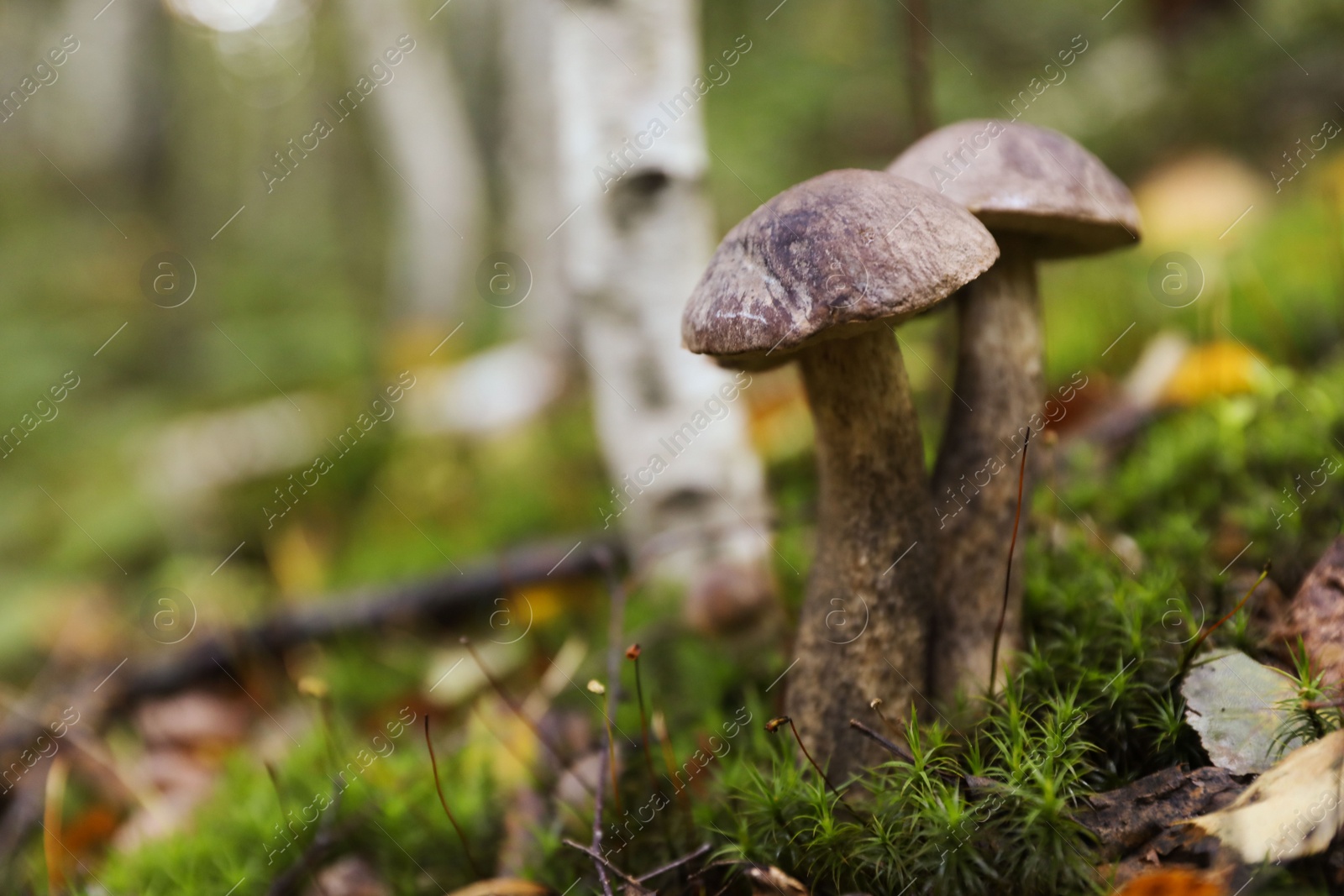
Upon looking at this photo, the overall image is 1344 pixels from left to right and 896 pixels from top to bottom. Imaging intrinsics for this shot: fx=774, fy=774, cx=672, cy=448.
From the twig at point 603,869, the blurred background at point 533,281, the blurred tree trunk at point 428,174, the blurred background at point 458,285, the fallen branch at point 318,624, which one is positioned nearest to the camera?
the twig at point 603,869

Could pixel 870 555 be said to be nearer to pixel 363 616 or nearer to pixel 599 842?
pixel 599 842

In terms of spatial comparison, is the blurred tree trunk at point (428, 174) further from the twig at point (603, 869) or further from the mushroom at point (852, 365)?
the twig at point (603, 869)

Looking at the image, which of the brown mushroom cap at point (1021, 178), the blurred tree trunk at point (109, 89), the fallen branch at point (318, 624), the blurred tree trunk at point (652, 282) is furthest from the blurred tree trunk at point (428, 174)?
the brown mushroom cap at point (1021, 178)

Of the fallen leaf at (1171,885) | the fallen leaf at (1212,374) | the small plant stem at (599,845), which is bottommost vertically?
the fallen leaf at (1212,374)

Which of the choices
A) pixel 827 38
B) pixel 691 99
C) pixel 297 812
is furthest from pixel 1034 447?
pixel 827 38

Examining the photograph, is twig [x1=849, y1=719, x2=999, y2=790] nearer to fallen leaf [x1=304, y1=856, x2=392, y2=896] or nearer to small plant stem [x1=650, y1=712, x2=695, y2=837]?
small plant stem [x1=650, y1=712, x2=695, y2=837]

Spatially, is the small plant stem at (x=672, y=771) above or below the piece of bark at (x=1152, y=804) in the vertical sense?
above

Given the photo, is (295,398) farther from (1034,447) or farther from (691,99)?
(1034,447)
